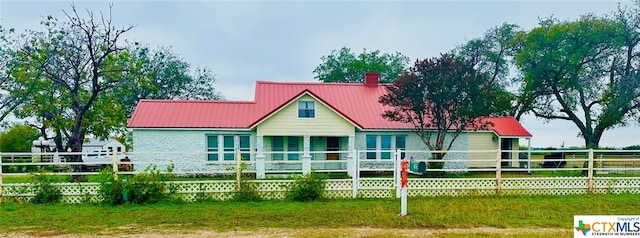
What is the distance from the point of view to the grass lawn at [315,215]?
25.7 ft

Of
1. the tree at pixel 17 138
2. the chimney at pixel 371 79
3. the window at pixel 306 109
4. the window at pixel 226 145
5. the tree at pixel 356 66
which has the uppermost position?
the tree at pixel 356 66

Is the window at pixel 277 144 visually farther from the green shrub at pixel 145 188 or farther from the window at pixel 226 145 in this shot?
the green shrub at pixel 145 188

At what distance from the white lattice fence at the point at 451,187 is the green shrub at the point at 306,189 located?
2615 mm

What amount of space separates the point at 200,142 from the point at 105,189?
7.50m

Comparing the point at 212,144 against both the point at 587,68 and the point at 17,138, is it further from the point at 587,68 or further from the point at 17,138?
the point at 17,138

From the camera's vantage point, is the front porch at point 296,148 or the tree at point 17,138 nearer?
the front porch at point 296,148

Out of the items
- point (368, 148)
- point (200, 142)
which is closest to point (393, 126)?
point (368, 148)

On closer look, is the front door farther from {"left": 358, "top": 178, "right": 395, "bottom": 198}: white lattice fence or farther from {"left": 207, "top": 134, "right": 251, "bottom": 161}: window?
{"left": 358, "top": 178, "right": 395, "bottom": 198}: white lattice fence

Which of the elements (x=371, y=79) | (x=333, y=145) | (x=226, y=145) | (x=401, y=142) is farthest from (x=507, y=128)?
(x=226, y=145)

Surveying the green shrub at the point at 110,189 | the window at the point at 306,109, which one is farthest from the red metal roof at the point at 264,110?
the green shrub at the point at 110,189

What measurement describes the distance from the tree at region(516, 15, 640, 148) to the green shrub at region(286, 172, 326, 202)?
16332 mm

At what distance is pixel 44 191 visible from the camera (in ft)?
34.4

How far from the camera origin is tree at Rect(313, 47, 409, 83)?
37.0 meters

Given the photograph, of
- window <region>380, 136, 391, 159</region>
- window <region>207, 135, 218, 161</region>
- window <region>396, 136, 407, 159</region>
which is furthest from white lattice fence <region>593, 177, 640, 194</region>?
window <region>207, 135, 218, 161</region>
